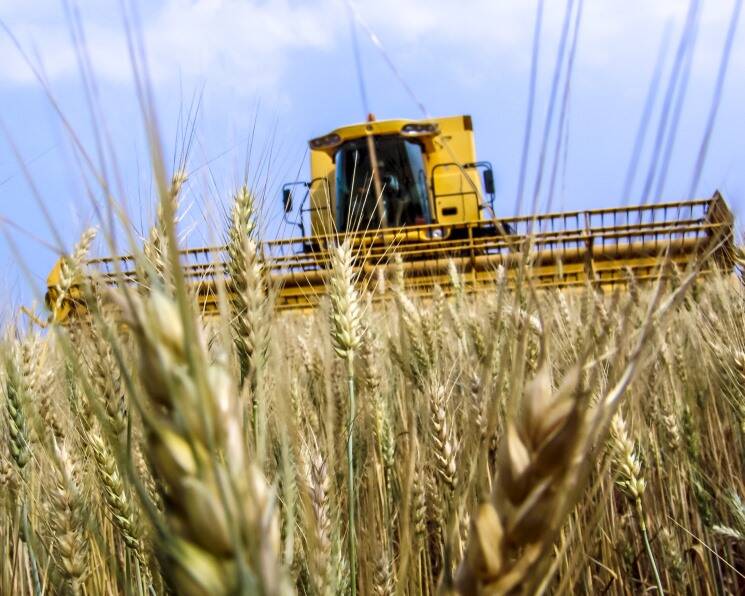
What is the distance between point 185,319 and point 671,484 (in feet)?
6.98

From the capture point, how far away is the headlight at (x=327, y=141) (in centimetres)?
864

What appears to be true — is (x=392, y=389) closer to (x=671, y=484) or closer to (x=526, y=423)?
(x=671, y=484)

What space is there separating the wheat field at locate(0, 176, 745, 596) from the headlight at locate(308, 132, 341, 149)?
220 inches

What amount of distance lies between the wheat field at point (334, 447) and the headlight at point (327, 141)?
558 cm

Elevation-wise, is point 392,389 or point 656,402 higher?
point 392,389

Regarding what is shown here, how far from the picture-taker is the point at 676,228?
26.1 inches

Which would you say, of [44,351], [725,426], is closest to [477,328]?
[725,426]

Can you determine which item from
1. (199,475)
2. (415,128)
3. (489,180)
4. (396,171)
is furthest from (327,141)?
(199,475)

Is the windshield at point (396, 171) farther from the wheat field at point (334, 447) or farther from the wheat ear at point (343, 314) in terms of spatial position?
the wheat ear at point (343, 314)

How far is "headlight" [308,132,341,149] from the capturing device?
8641 mm

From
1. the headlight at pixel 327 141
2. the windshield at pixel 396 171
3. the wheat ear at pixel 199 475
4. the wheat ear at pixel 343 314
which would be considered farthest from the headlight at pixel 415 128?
the wheat ear at pixel 199 475

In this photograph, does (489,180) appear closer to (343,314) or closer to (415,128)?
(415,128)

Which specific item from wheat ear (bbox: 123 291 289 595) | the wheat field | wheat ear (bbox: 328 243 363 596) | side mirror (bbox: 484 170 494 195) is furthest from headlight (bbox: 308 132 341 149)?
wheat ear (bbox: 123 291 289 595)

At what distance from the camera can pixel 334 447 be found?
5.42 ft
